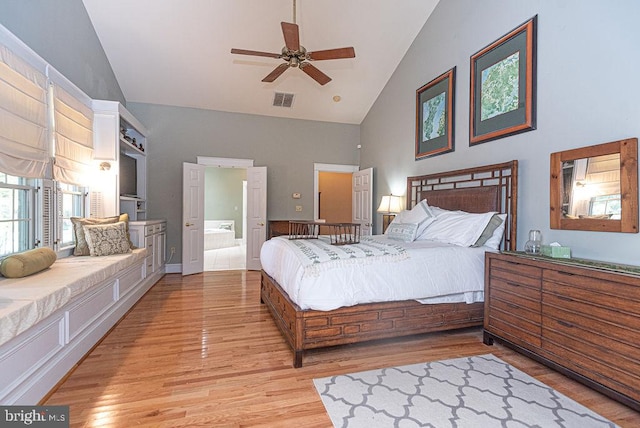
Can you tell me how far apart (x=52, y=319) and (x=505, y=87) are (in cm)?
449

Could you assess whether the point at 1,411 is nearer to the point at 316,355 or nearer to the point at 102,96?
the point at 316,355

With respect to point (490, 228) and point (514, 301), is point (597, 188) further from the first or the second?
point (514, 301)

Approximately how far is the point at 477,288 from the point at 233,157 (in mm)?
4984

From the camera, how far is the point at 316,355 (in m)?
2.50

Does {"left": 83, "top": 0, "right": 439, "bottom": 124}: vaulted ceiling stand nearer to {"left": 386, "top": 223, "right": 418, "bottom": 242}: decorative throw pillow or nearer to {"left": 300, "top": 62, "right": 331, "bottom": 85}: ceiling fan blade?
{"left": 300, "top": 62, "right": 331, "bottom": 85}: ceiling fan blade

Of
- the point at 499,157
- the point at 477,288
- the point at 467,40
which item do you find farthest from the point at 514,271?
the point at 467,40

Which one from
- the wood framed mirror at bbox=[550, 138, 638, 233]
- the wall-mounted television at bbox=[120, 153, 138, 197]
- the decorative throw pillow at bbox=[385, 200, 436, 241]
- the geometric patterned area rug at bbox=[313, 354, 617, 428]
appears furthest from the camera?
the wall-mounted television at bbox=[120, 153, 138, 197]

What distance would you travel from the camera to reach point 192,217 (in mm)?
5570

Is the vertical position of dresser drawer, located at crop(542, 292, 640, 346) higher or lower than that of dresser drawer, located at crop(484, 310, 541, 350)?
higher

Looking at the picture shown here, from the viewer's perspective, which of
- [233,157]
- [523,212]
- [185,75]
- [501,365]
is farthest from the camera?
[233,157]

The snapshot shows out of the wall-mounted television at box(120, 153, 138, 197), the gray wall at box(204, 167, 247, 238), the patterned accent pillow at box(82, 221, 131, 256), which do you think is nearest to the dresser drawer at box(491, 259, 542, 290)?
the patterned accent pillow at box(82, 221, 131, 256)

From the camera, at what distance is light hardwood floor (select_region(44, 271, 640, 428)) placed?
177cm

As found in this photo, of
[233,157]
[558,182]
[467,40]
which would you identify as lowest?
[558,182]

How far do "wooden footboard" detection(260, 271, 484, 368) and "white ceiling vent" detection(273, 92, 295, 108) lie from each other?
13.4 feet
